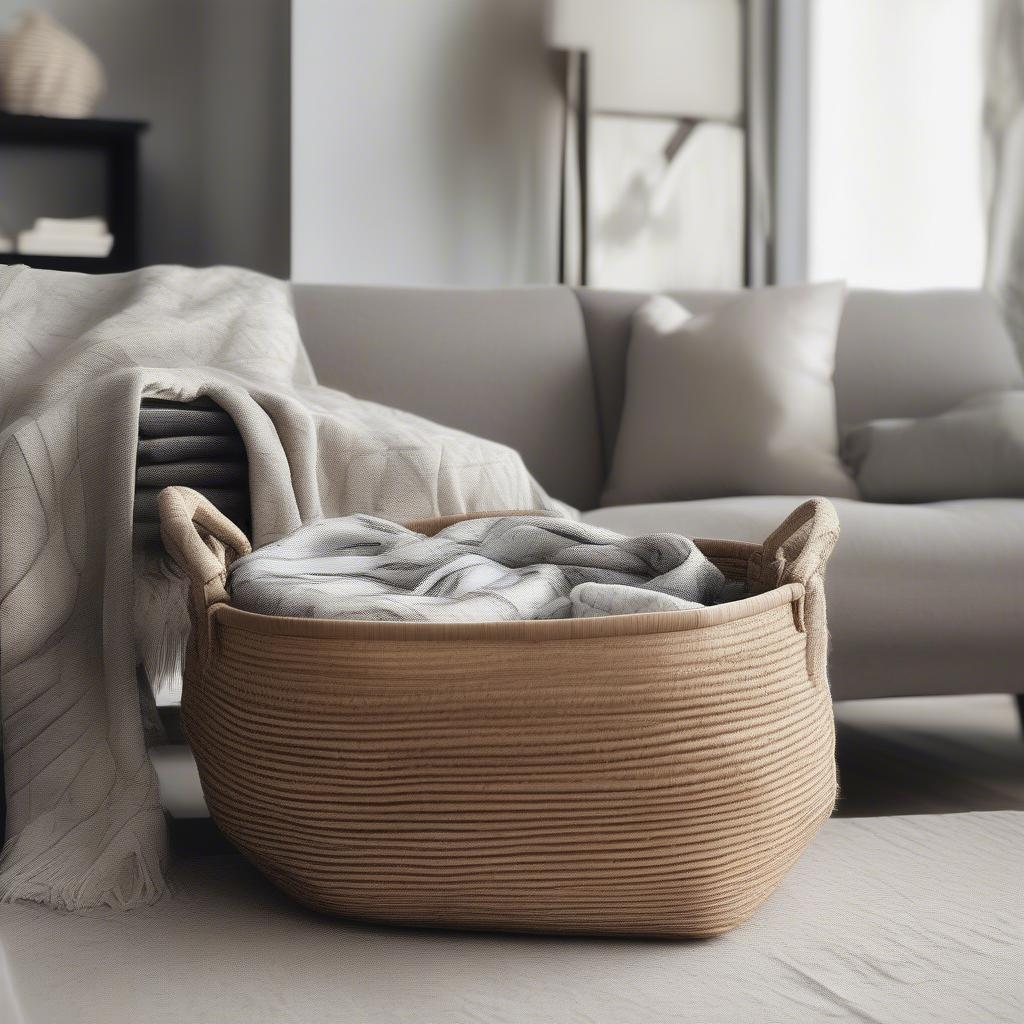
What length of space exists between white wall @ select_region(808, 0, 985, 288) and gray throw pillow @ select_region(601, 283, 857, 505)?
4.22 feet

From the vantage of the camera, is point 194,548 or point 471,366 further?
→ point 471,366

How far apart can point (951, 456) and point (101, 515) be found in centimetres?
122

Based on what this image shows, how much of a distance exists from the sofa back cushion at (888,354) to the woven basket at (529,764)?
3.81 feet

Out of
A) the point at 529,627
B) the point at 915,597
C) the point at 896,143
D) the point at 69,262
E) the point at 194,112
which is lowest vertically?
the point at 915,597

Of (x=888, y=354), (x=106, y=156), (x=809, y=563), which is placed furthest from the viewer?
(x=106, y=156)

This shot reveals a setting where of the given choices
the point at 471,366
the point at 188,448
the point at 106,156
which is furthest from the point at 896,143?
the point at 188,448

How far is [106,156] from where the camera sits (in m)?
3.75

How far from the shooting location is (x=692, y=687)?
0.81 meters

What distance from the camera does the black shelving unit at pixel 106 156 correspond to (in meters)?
3.49

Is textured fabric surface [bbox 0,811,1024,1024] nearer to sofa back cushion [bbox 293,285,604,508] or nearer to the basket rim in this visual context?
the basket rim

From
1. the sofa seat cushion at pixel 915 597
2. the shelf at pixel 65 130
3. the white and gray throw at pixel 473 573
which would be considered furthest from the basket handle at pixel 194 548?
the shelf at pixel 65 130

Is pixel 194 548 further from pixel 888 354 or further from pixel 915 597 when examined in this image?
pixel 888 354

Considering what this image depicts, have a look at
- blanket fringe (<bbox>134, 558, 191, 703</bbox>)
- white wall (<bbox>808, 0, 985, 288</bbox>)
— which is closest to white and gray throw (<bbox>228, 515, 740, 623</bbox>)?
blanket fringe (<bbox>134, 558, 191, 703</bbox>)

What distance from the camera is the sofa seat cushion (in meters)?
1.43
